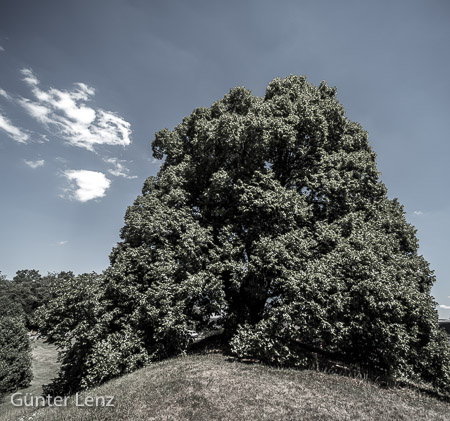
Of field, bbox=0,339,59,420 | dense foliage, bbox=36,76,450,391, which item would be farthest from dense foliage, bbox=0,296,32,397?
dense foliage, bbox=36,76,450,391

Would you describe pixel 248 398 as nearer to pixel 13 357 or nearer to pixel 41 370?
pixel 13 357

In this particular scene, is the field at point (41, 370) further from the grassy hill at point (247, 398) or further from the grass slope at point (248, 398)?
the grass slope at point (248, 398)

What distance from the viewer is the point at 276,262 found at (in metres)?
14.3

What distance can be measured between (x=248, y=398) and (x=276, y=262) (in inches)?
250

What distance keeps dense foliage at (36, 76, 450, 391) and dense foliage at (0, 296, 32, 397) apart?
13083 millimetres

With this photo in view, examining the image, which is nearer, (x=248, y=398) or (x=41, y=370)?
(x=248, y=398)

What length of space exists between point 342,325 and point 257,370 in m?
4.49

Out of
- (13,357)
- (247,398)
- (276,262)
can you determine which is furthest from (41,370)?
(276,262)

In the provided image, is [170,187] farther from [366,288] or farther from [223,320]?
[366,288]

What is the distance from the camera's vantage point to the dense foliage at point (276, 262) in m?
12.7

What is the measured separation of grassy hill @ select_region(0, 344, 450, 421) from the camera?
30.0ft

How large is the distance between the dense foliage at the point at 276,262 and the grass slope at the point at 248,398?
57.2 inches

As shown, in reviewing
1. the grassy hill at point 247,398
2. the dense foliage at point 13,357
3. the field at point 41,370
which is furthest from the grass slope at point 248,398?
the dense foliage at point 13,357

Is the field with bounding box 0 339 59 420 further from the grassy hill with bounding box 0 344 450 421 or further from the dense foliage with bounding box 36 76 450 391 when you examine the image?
the grassy hill with bounding box 0 344 450 421
